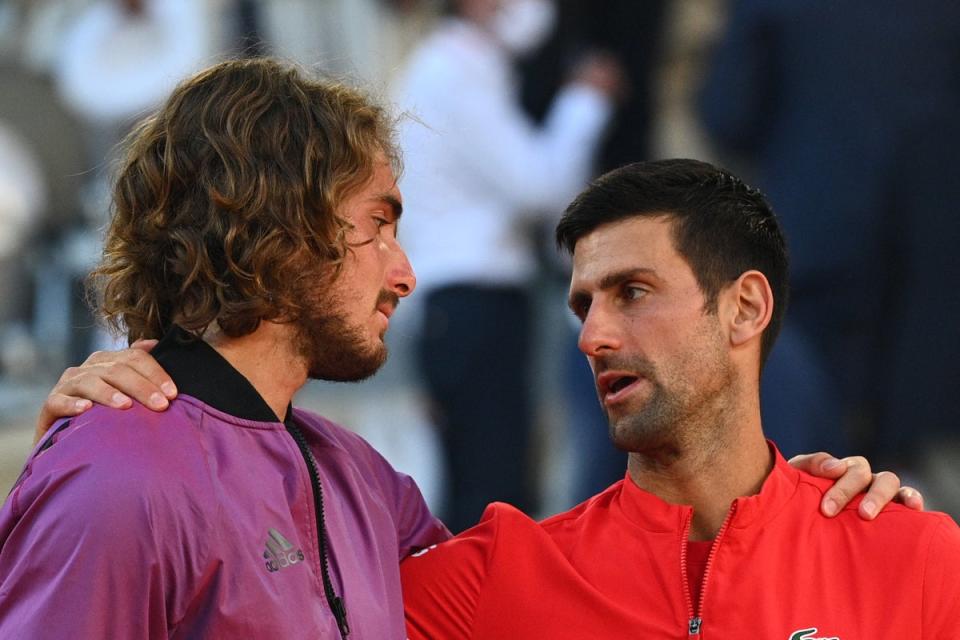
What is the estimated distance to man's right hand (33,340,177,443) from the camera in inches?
98.4

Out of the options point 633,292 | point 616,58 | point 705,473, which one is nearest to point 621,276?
point 633,292

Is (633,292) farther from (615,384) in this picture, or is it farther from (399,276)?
(399,276)

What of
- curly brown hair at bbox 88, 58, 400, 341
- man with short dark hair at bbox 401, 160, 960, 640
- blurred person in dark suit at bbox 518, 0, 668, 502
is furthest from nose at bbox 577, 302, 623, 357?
blurred person in dark suit at bbox 518, 0, 668, 502

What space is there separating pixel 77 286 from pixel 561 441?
2.09 meters

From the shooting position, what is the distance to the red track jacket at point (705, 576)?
280 cm

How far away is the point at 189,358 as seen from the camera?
2617 millimetres

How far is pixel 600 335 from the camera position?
3.02 metres

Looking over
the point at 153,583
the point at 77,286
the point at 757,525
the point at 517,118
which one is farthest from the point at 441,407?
the point at 153,583

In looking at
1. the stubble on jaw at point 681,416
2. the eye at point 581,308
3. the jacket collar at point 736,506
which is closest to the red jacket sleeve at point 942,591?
the jacket collar at point 736,506

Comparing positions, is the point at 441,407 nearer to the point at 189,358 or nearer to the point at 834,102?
the point at 834,102

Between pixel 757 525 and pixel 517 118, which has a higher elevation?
pixel 517 118

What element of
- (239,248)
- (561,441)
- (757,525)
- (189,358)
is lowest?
(561,441)

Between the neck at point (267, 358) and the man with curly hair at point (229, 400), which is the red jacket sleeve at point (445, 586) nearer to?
the man with curly hair at point (229, 400)

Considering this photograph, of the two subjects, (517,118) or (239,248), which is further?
(517,118)
